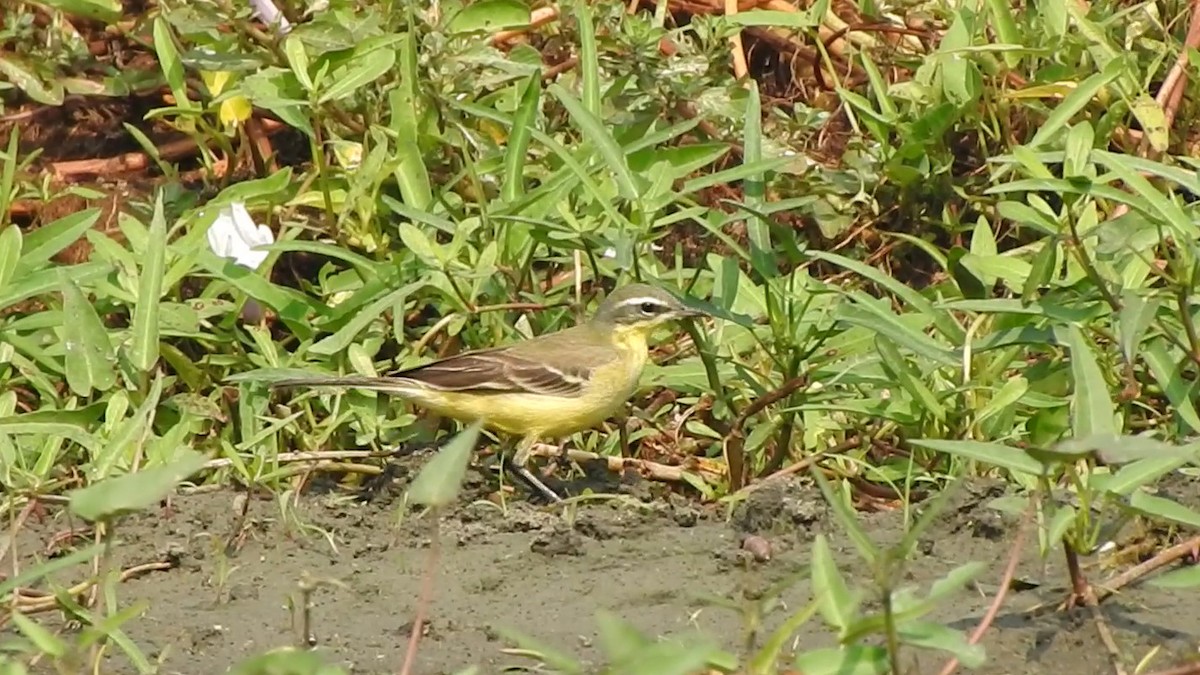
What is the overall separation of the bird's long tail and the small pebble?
53.3 inches

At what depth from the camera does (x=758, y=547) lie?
6047mm

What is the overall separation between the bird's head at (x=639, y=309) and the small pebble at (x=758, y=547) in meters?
1.09

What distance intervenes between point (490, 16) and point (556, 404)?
1800mm

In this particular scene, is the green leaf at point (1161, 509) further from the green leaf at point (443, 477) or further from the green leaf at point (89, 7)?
the green leaf at point (89, 7)

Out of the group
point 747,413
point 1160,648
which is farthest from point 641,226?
point 1160,648

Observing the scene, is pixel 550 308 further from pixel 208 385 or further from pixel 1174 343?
pixel 1174 343

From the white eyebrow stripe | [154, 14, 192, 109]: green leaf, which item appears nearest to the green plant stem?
the white eyebrow stripe

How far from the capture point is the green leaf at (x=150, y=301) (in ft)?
21.5

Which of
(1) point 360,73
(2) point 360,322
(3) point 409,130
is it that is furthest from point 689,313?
(1) point 360,73

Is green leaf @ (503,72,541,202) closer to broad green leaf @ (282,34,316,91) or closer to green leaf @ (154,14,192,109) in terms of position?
broad green leaf @ (282,34,316,91)

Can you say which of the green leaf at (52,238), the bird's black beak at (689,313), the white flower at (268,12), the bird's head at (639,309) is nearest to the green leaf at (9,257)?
the green leaf at (52,238)

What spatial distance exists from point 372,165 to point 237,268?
59 cm

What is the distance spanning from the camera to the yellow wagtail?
6.92 m

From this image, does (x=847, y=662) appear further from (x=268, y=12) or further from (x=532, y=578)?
(x=268, y=12)
